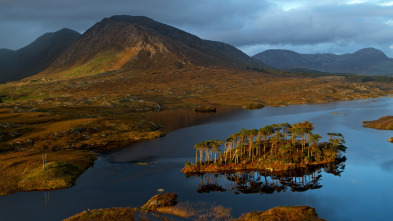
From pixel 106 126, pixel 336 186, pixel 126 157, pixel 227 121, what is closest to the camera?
pixel 336 186

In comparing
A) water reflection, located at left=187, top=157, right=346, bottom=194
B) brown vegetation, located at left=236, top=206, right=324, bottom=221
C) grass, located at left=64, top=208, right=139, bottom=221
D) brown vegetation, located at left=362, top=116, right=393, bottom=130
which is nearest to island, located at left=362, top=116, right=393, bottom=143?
brown vegetation, located at left=362, top=116, right=393, bottom=130

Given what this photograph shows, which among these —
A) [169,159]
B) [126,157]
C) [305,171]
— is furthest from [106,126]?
[305,171]

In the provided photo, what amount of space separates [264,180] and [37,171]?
6374 cm

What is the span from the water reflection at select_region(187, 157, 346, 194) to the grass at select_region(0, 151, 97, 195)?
3518 centimetres

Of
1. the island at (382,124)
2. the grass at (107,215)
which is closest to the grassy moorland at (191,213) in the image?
the grass at (107,215)

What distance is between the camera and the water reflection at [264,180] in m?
70.6

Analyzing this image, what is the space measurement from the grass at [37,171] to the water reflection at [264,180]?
3518 cm

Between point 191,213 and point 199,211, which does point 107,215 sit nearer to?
point 191,213

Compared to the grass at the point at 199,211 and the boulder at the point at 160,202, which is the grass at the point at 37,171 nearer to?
the boulder at the point at 160,202

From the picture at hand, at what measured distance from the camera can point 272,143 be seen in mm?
94062

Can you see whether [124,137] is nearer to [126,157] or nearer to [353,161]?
[126,157]

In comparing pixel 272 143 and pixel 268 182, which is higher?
pixel 272 143

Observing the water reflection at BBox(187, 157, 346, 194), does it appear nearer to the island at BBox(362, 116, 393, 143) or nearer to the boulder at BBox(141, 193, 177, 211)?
the boulder at BBox(141, 193, 177, 211)

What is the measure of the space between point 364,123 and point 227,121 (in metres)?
76.2
